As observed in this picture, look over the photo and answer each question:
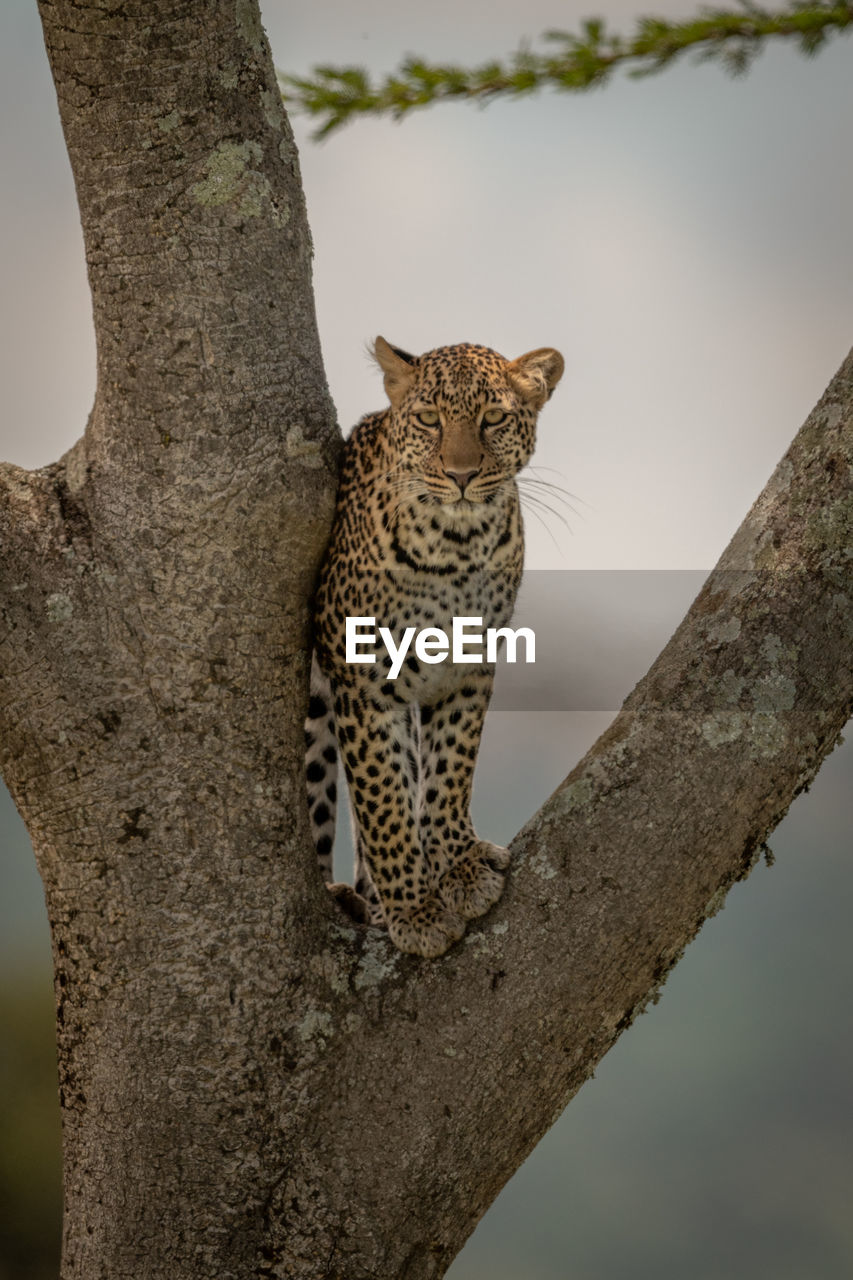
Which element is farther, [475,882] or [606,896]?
[475,882]

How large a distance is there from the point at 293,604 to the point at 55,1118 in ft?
30.0

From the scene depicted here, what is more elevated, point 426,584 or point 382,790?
point 426,584

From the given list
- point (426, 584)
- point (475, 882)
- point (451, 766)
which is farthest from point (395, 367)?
point (475, 882)

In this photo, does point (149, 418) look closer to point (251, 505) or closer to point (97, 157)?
point (251, 505)

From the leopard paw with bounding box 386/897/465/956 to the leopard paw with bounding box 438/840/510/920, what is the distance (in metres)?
0.04

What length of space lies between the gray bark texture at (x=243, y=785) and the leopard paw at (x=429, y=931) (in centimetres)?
5

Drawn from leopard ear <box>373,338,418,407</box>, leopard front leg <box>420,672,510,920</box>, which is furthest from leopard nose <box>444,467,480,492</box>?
leopard front leg <box>420,672,510,920</box>

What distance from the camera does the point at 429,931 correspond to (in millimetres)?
4184

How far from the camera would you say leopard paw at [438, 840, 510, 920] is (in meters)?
4.22

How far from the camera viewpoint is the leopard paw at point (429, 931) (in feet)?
13.7

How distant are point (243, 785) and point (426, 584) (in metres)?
0.96

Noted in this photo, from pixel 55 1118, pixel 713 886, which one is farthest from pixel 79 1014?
pixel 55 1118

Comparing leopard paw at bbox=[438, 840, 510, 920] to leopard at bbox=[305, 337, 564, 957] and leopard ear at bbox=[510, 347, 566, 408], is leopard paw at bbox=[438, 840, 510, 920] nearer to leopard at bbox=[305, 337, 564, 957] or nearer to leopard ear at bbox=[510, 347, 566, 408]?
leopard at bbox=[305, 337, 564, 957]

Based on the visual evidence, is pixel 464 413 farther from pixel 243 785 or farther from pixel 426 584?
pixel 243 785
